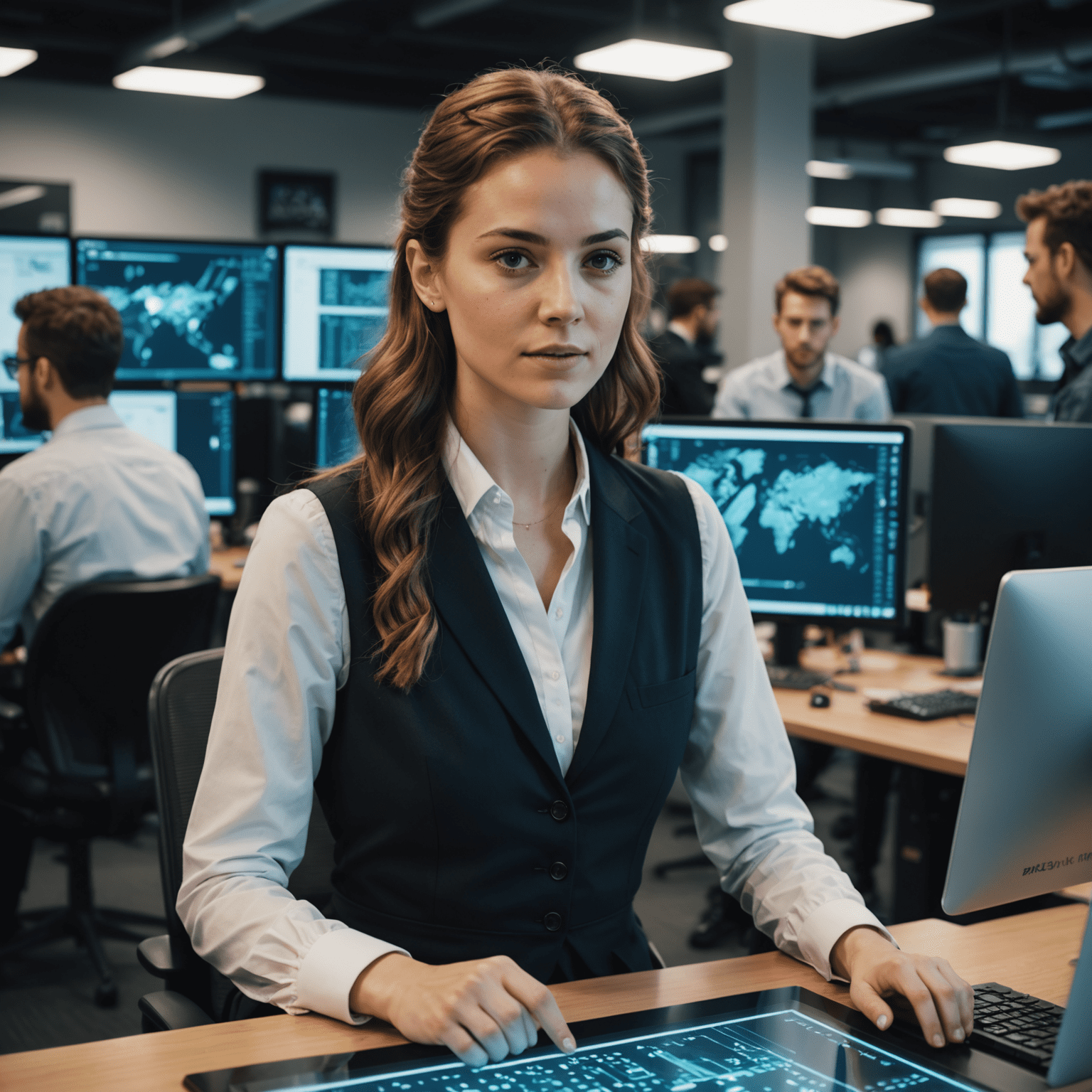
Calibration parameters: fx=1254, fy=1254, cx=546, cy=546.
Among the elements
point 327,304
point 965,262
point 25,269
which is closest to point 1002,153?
point 965,262

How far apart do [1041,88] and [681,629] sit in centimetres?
992

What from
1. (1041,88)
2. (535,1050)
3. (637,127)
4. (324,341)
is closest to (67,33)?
(637,127)

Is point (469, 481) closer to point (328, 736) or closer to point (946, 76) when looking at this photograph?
point (328, 736)

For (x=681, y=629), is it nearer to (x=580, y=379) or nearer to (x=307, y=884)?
(x=580, y=379)

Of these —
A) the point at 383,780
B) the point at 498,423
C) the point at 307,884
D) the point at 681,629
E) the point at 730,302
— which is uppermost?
the point at 730,302

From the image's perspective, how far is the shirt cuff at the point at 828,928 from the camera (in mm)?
1124

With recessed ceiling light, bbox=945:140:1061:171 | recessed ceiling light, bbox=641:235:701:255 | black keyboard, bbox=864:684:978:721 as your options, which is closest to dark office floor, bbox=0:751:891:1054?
black keyboard, bbox=864:684:978:721

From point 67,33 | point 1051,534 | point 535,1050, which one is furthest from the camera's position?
point 67,33

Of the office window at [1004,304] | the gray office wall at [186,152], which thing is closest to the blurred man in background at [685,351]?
the gray office wall at [186,152]

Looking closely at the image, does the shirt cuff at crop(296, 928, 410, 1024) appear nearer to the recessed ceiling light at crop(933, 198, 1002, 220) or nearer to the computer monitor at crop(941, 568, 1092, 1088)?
the computer monitor at crop(941, 568, 1092, 1088)

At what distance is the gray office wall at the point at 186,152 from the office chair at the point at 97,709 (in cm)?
609

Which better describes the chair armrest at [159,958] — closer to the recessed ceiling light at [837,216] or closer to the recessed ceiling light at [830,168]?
the recessed ceiling light at [830,168]

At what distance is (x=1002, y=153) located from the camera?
808cm

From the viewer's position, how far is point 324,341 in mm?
3789
